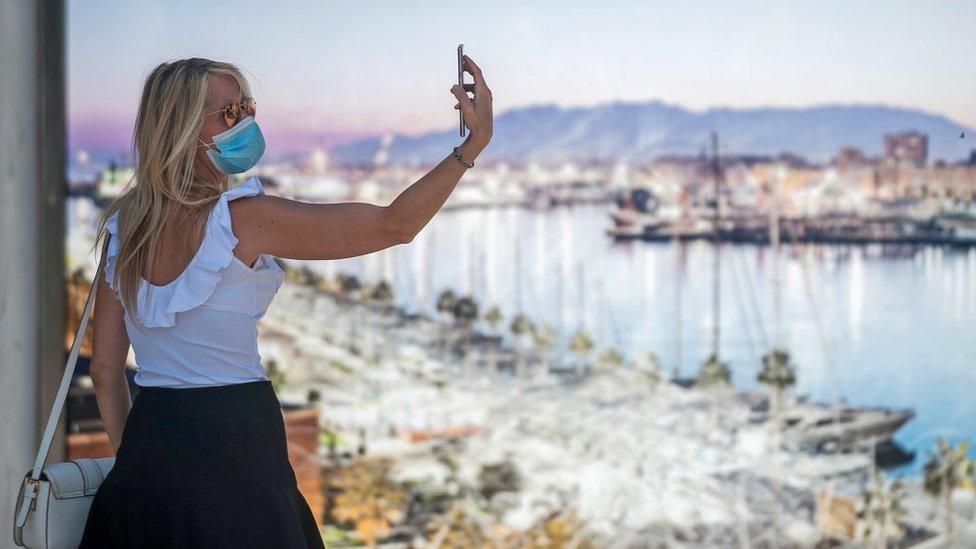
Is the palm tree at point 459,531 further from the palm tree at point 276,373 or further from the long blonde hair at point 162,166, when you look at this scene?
the long blonde hair at point 162,166

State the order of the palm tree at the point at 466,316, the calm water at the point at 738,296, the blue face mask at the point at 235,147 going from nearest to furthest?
1. the blue face mask at the point at 235,147
2. the calm water at the point at 738,296
3. the palm tree at the point at 466,316

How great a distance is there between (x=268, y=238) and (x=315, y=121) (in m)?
2.79

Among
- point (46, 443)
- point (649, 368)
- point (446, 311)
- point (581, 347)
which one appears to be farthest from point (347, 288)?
point (46, 443)

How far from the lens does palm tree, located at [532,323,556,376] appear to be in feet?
13.2

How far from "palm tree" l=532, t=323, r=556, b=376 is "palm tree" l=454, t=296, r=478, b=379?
215 millimetres

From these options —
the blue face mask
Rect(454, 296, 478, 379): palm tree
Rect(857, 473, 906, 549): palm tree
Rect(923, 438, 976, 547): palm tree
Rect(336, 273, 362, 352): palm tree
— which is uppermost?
the blue face mask

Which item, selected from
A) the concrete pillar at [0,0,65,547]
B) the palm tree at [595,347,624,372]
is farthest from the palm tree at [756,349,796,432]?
the concrete pillar at [0,0,65,547]

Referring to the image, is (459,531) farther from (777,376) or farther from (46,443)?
(46,443)

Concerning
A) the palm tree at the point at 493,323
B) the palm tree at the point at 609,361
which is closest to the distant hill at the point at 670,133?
the palm tree at the point at 493,323

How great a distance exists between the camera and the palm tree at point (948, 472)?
365 centimetres

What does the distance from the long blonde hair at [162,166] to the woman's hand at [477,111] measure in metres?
0.29

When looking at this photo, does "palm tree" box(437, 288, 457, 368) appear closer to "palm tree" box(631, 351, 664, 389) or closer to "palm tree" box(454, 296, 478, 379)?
"palm tree" box(454, 296, 478, 379)

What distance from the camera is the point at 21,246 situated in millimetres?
3594

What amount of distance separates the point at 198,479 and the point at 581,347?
2543 mm
